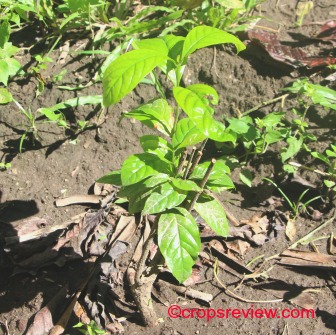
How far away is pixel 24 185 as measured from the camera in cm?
284

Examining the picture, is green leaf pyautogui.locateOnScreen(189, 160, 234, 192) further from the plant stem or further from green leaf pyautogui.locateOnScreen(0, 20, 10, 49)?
green leaf pyautogui.locateOnScreen(0, 20, 10, 49)

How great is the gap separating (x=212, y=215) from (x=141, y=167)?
355mm

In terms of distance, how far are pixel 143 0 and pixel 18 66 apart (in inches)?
44.1

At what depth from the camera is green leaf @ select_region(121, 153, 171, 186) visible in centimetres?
166

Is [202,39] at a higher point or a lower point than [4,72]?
higher

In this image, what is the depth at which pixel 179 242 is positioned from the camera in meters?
1.73

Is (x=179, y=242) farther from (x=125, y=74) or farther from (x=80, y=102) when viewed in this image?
(x=80, y=102)

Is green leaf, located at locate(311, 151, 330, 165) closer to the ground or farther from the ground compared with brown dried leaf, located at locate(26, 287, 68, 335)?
farther from the ground

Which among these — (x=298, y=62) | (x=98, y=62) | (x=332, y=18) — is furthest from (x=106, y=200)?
(x=332, y=18)

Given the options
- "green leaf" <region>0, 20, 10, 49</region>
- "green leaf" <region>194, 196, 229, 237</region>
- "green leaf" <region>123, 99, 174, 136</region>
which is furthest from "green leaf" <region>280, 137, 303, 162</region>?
"green leaf" <region>0, 20, 10, 49</region>

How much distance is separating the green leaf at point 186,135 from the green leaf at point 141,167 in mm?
95

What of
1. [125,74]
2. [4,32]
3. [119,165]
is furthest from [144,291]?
[4,32]

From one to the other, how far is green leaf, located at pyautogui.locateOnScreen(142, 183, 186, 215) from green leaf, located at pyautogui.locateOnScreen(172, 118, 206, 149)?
16 cm

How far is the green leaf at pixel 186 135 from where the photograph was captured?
1663 millimetres
